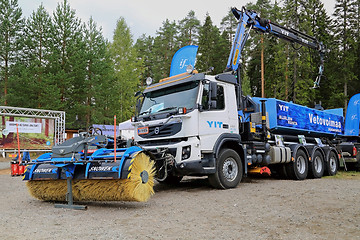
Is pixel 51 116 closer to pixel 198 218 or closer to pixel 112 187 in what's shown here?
pixel 112 187

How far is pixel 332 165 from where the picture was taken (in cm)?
1248

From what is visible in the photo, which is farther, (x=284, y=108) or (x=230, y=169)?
(x=284, y=108)

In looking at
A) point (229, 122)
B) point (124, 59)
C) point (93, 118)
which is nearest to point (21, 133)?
point (93, 118)

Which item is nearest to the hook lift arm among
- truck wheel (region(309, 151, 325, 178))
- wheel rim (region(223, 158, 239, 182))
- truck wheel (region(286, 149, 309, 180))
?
wheel rim (region(223, 158, 239, 182))

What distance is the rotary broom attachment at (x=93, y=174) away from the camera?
538cm

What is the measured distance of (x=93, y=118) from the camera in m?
30.1

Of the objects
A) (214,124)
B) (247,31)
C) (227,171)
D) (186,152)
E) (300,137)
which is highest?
(247,31)

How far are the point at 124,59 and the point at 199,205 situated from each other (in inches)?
1289

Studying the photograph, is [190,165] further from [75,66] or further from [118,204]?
[75,66]

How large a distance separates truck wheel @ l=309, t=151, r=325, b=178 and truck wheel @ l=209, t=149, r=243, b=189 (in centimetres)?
412

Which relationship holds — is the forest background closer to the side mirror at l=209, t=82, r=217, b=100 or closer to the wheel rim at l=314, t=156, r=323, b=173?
the wheel rim at l=314, t=156, r=323, b=173

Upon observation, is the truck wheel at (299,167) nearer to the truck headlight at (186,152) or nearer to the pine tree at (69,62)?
the truck headlight at (186,152)

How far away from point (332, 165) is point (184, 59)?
24.6ft

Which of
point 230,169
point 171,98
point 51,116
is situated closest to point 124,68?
point 51,116
